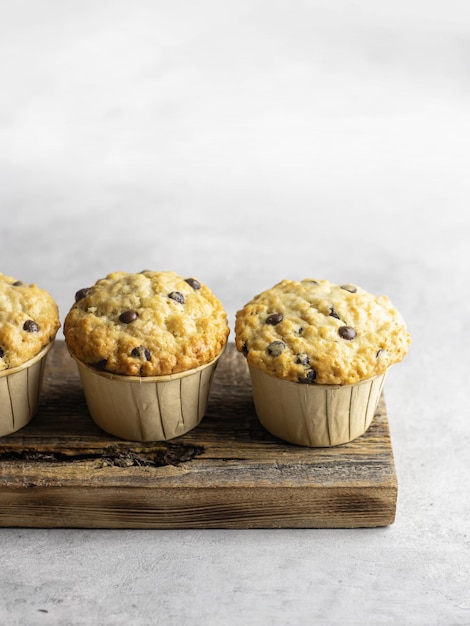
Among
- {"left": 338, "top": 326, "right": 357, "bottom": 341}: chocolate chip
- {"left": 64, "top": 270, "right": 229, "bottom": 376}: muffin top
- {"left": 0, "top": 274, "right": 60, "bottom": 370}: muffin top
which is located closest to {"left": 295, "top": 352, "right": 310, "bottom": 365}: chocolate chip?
{"left": 338, "top": 326, "right": 357, "bottom": 341}: chocolate chip

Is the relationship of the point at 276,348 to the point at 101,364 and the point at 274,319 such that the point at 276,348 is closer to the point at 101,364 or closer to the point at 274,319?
the point at 274,319

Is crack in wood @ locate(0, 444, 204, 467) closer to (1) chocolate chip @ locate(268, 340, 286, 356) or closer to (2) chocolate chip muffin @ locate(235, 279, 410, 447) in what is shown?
(2) chocolate chip muffin @ locate(235, 279, 410, 447)

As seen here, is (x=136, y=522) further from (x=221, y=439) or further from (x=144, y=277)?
(x=144, y=277)

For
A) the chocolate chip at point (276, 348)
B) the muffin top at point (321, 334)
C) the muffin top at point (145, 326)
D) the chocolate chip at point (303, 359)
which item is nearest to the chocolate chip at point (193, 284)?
the muffin top at point (145, 326)

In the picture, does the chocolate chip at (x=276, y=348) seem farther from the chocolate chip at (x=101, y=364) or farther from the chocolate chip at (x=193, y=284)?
the chocolate chip at (x=101, y=364)

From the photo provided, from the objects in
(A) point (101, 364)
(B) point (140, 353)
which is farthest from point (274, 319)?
(A) point (101, 364)

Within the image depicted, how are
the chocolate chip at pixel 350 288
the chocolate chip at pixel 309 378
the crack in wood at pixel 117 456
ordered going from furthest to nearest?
the chocolate chip at pixel 350 288 < the crack in wood at pixel 117 456 < the chocolate chip at pixel 309 378
